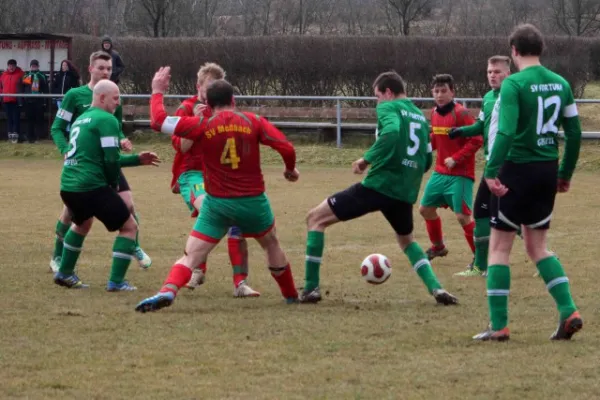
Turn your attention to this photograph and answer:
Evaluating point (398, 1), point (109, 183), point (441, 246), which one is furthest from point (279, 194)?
point (398, 1)

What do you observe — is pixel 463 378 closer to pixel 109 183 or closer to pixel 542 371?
pixel 542 371

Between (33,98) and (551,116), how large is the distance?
21517 millimetres

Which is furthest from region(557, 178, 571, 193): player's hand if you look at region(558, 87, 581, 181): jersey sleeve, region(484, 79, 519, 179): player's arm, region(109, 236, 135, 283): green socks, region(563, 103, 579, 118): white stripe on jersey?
region(109, 236, 135, 283): green socks

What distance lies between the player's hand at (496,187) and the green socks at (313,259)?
6.77ft

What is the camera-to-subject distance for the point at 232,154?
788 cm

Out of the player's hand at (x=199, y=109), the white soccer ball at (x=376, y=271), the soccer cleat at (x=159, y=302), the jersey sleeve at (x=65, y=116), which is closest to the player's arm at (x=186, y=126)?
the player's hand at (x=199, y=109)

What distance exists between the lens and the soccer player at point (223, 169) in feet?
25.7

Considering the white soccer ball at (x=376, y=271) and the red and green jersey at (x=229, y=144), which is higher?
the red and green jersey at (x=229, y=144)

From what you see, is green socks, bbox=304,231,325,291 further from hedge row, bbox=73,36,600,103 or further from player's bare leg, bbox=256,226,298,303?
hedge row, bbox=73,36,600,103

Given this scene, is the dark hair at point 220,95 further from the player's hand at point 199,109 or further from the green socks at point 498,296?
the green socks at point 498,296

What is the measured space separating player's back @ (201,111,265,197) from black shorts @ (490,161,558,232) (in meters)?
1.86

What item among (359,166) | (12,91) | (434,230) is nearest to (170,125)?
(359,166)

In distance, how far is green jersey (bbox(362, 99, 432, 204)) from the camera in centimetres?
819

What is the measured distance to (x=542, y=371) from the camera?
20.2 feet
